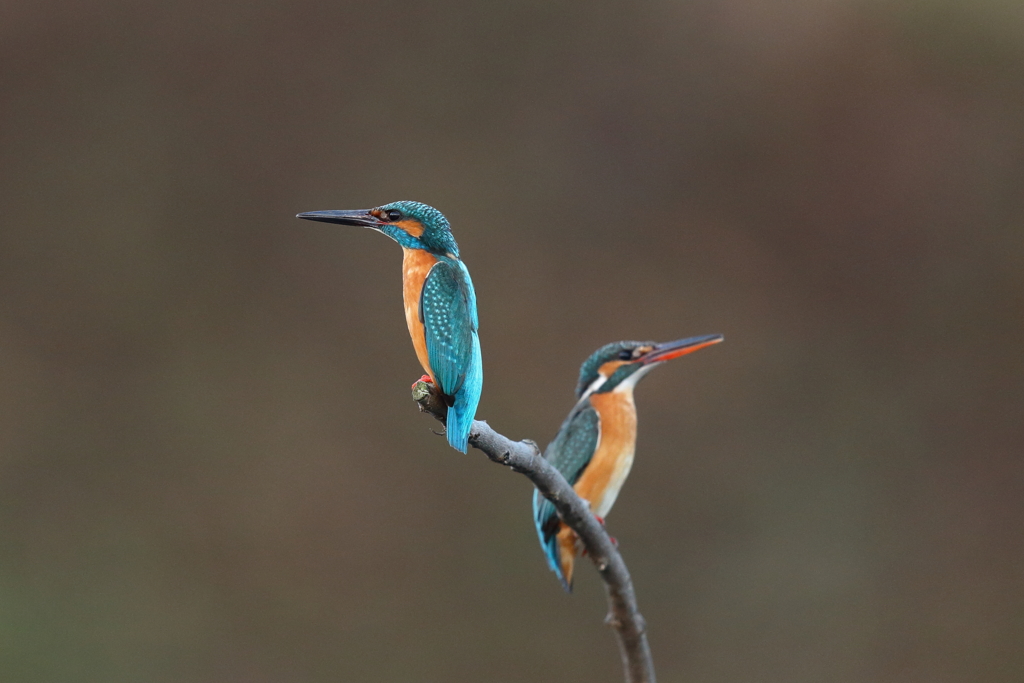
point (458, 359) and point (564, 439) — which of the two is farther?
point (564, 439)

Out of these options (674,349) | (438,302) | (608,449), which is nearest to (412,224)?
(438,302)

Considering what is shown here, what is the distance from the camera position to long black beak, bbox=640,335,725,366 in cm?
102

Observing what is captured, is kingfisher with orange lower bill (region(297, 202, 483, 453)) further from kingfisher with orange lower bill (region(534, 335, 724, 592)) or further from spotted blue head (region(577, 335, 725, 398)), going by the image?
kingfisher with orange lower bill (region(534, 335, 724, 592))

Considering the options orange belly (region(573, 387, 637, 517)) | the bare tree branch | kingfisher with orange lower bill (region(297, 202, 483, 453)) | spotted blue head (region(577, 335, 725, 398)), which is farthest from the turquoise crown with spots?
orange belly (region(573, 387, 637, 517))

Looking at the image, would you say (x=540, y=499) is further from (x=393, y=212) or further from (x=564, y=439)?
(x=393, y=212)

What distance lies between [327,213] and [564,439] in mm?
865

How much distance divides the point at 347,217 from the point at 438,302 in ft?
0.46

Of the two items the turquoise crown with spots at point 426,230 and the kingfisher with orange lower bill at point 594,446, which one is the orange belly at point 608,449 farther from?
the turquoise crown with spots at point 426,230

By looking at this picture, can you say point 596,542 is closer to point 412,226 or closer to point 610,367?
point 610,367

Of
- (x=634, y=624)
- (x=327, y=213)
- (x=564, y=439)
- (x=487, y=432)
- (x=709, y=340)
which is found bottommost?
(x=634, y=624)

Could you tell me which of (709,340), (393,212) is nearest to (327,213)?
(393,212)

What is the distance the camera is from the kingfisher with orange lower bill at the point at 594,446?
147 centimetres

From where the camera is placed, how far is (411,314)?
97cm

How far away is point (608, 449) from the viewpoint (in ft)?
5.15
